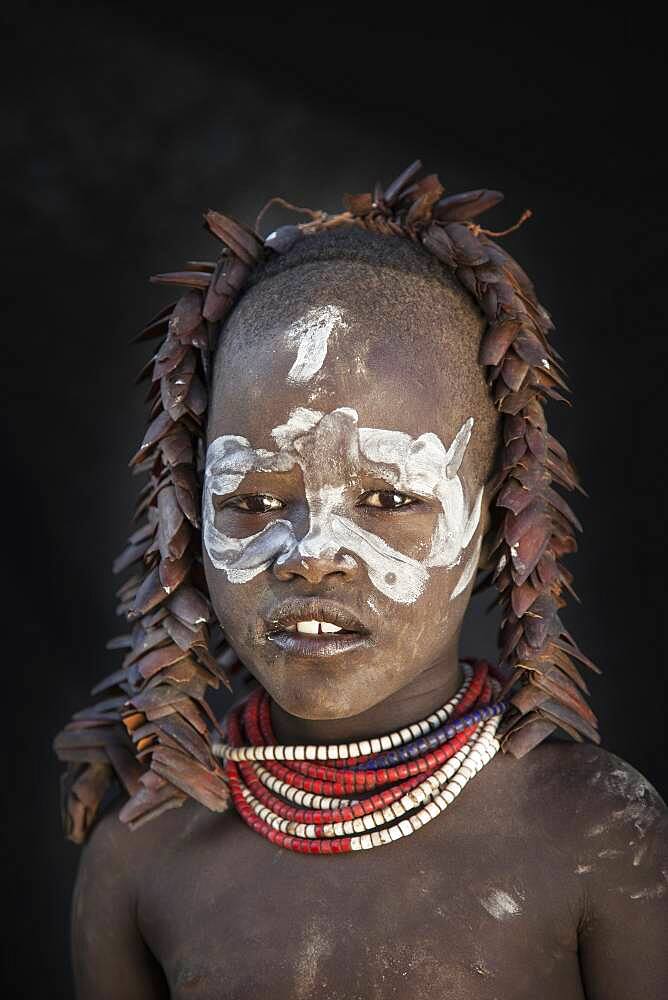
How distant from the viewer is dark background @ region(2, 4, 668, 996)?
8.79 ft

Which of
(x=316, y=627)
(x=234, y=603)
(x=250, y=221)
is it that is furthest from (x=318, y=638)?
(x=250, y=221)

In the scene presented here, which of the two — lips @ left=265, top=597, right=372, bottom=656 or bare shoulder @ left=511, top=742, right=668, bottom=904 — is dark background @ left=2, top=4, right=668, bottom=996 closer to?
bare shoulder @ left=511, top=742, right=668, bottom=904

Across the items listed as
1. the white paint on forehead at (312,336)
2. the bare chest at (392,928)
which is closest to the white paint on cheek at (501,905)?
the bare chest at (392,928)

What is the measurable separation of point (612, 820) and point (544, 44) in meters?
1.59

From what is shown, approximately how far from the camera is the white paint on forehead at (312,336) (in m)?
1.88

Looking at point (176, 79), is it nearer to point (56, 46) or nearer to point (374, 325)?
point (56, 46)

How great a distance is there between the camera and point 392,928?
183 cm

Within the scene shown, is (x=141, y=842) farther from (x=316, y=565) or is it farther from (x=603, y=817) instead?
(x=603, y=817)

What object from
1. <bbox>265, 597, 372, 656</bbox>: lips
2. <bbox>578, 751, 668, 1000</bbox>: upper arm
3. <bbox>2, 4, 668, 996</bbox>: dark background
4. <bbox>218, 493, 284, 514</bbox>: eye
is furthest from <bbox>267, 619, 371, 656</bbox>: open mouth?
<bbox>2, 4, 668, 996</bbox>: dark background

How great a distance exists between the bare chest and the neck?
186 millimetres

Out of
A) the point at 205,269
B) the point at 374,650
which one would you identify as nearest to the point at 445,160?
the point at 205,269

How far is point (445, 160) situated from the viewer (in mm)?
2822

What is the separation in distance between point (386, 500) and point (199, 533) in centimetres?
37

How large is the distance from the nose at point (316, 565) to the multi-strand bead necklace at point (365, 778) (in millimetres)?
289
